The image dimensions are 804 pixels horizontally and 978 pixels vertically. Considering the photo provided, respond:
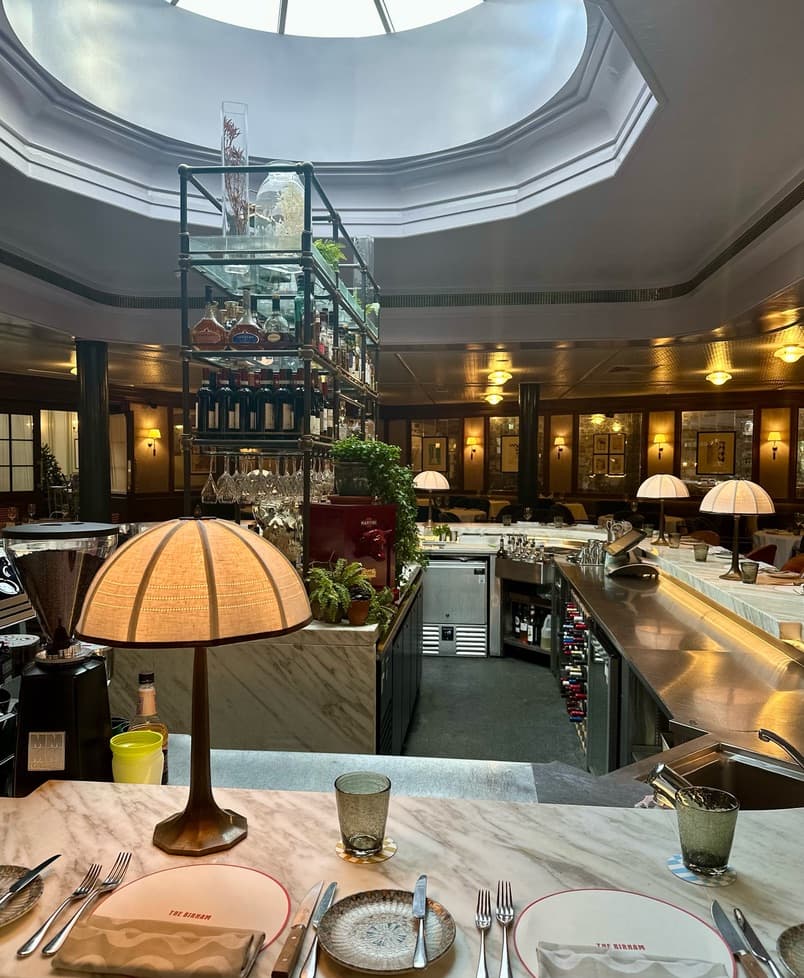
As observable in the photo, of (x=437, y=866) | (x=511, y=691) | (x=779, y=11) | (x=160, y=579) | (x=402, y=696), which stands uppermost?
(x=779, y=11)

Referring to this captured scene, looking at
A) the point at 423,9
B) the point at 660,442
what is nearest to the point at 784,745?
the point at 423,9

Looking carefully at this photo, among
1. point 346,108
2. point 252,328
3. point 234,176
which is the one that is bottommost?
point 252,328

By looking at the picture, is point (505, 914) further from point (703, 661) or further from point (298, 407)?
point (298, 407)

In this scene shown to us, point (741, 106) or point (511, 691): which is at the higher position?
point (741, 106)

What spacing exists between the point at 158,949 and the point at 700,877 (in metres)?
0.78

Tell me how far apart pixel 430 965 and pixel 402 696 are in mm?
3099

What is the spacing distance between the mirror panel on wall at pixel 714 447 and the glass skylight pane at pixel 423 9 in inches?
419

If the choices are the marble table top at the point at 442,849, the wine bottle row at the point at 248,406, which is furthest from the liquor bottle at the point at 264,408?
the marble table top at the point at 442,849

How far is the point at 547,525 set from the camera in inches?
360

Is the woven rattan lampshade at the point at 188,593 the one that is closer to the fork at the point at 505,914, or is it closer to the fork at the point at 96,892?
the fork at the point at 96,892

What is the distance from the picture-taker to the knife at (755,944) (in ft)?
2.83

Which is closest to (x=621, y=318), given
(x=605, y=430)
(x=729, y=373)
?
(x=729, y=373)

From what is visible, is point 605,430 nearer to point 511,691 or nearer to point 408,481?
Result: point 511,691

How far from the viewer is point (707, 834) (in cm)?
107
